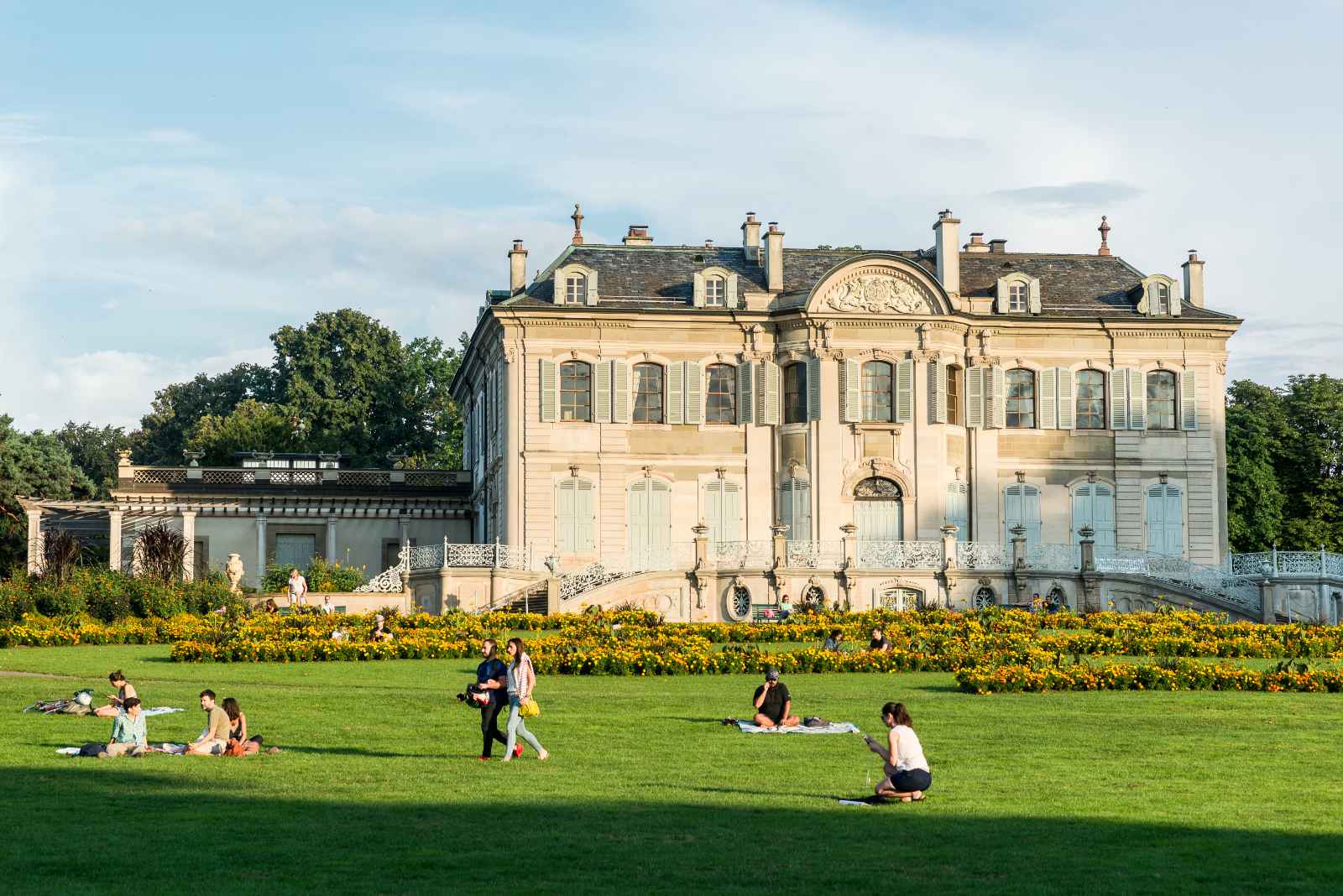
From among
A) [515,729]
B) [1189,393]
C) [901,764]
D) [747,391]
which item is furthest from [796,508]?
[901,764]

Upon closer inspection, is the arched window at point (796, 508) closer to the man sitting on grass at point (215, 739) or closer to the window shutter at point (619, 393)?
the window shutter at point (619, 393)

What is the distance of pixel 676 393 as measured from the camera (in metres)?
54.1

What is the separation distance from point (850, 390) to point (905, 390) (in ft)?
4.95

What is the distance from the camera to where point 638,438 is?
5384 cm

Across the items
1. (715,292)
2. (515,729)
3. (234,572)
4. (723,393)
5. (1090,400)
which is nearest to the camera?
(515,729)

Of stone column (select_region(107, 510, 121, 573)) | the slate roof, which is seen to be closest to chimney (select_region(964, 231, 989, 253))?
the slate roof

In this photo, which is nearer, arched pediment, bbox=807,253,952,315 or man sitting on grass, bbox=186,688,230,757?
man sitting on grass, bbox=186,688,230,757

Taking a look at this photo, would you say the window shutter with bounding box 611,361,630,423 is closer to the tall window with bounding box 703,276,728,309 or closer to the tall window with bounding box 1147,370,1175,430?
the tall window with bounding box 703,276,728,309

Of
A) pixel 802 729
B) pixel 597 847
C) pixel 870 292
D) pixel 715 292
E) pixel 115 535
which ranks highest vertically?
pixel 715 292

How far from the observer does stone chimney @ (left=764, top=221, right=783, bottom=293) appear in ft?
181

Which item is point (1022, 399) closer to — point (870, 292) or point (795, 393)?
point (870, 292)

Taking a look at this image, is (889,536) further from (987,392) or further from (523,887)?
(523,887)

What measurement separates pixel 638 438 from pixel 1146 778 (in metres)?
33.7

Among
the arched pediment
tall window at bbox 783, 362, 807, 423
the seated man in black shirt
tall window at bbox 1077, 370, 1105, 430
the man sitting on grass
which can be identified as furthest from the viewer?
tall window at bbox 1077, 370, 1105, 430
